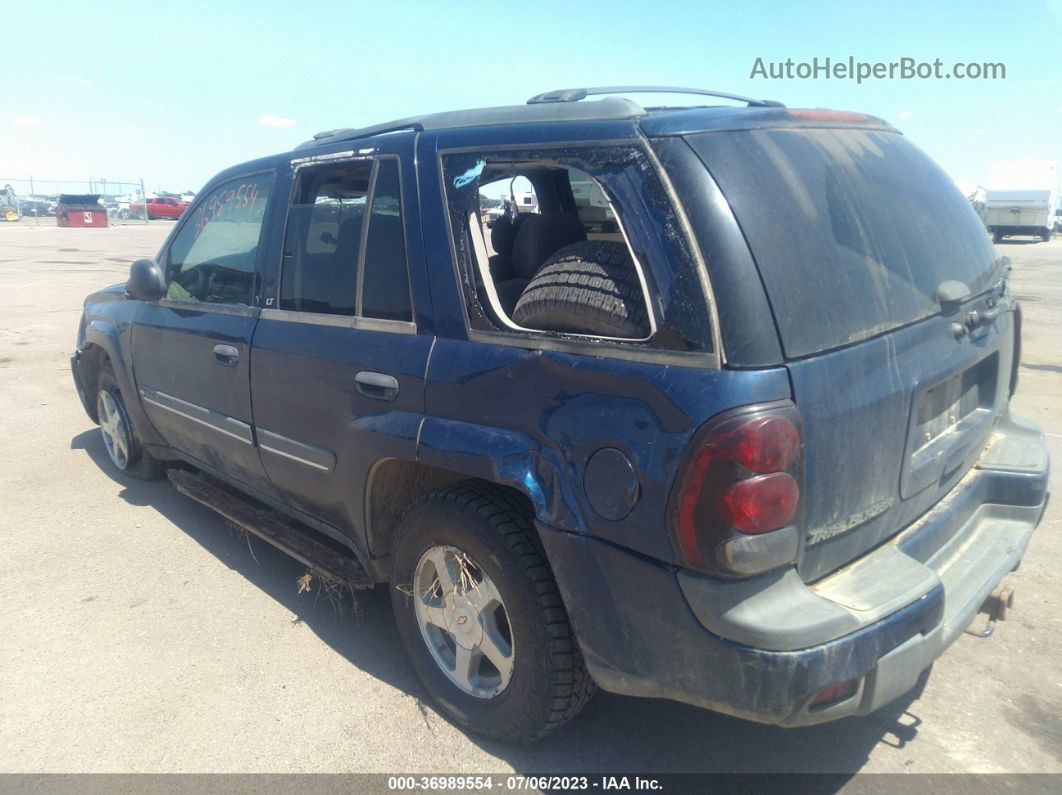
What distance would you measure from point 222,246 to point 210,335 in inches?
20.2

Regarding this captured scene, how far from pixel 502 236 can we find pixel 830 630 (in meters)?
2.01

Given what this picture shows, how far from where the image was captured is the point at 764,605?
2.06 m

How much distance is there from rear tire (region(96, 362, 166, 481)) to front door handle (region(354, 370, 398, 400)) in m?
2.70

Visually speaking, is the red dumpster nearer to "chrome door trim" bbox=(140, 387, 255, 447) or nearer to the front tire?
"chrome door trim" bbox=(140, 387, 255, 447)

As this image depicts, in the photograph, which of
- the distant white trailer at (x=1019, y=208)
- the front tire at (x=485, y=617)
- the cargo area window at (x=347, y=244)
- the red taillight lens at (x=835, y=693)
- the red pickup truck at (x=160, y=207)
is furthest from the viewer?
the red pickup truck at (x=160, y=207)

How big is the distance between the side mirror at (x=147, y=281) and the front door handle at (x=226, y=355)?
71 centimetres

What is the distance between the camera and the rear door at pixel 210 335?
3.71 metres

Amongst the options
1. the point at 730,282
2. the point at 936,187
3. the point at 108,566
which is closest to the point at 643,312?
the point at 730,282

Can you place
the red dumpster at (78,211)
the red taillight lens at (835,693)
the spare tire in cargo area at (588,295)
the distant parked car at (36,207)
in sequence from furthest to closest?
the distant parked car at (36,207)
the red dumpster at (78,211)
the spare tire in cargo area at (588,295)
the red taillight lens at (835,693)

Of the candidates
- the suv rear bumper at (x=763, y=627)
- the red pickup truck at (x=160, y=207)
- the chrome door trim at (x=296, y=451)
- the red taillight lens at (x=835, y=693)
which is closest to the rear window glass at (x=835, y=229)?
the suv rear bumper at (x=763, y=627)

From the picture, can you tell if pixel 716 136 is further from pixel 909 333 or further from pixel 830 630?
pixel 830 630

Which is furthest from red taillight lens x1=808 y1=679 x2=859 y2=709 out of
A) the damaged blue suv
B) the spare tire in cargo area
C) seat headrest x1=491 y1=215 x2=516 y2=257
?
seat headrest x1=491 y1=215 x2=516 y2=257

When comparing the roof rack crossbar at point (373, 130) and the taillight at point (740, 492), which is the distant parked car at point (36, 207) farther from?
the taillight at point (740, 492)

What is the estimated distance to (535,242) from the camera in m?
2.99
